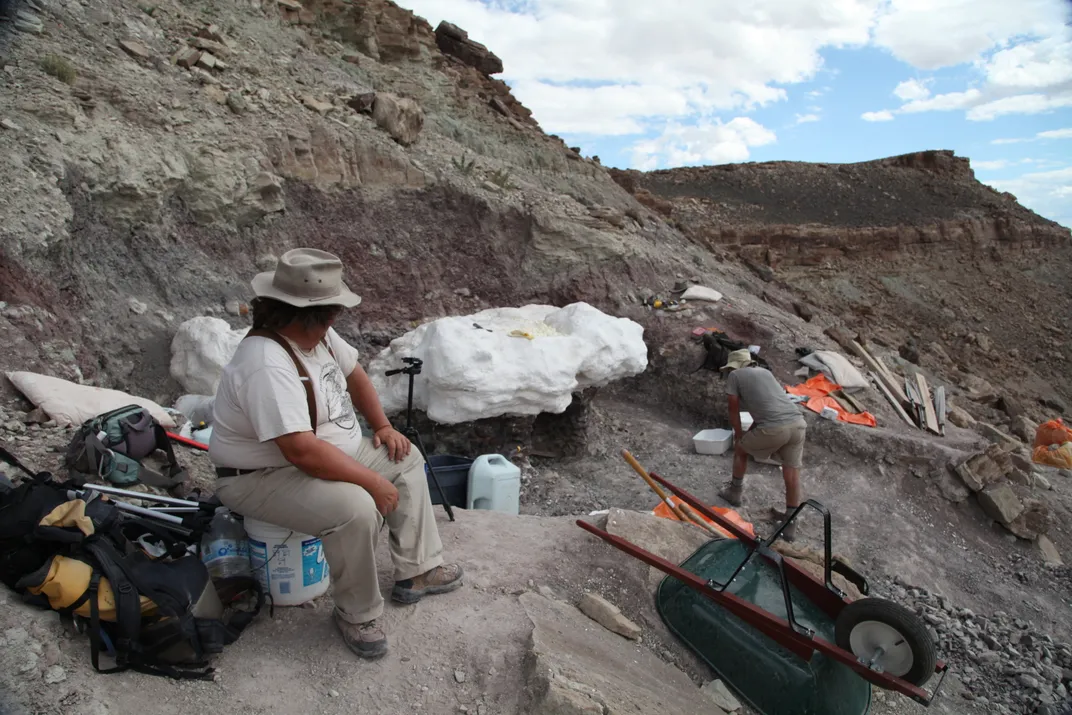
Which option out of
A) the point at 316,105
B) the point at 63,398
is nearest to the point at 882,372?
the point at 316,105

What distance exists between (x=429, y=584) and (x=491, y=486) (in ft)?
6.61

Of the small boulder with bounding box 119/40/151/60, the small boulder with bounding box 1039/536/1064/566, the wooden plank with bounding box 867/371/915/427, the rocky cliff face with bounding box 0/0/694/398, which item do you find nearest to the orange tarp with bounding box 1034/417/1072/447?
the wooden plank with bounding box 867/371/915/427

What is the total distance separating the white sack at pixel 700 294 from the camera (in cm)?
924

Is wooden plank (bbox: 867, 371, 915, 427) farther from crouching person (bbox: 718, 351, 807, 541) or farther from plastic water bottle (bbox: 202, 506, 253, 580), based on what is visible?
plastic water bottle (bbox: 202, 506, 253, 580)

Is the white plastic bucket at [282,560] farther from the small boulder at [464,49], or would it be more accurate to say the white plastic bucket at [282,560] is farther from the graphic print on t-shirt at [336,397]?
the small boulder at [464,49]

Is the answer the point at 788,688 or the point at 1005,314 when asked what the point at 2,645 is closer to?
the point at 788,688

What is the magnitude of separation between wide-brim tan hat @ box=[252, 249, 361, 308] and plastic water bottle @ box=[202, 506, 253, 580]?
3.23 ft

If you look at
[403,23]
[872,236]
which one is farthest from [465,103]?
[872,236]

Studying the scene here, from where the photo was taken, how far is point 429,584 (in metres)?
2.97

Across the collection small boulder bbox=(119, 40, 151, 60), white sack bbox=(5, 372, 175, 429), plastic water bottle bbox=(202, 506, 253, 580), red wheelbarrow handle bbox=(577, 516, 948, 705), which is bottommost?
red wheelbarrow handle bbox=(577, 516, 948, 705)

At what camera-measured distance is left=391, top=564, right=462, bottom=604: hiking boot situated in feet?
9.42

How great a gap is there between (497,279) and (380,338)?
1903 mm

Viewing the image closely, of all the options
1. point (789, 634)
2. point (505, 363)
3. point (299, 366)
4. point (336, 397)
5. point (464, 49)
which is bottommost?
point (789, 634)

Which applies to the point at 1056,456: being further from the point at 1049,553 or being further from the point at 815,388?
the point at 815,388
